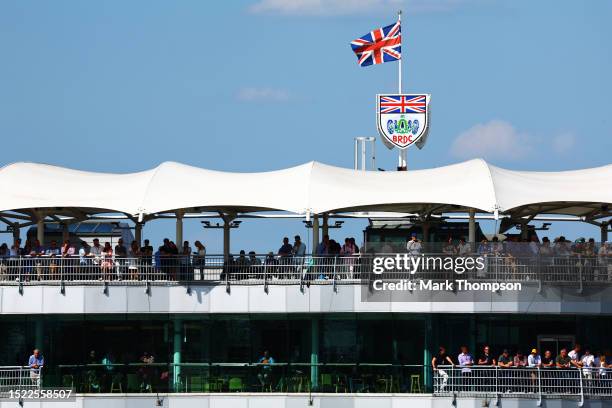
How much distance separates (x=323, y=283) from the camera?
6419cm

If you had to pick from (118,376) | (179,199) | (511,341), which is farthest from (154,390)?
(511,341)

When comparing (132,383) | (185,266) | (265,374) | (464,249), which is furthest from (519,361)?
(132,383)

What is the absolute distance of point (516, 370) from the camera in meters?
62.0

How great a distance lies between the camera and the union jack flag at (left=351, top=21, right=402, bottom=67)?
7494cm

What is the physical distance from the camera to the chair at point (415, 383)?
63.2m

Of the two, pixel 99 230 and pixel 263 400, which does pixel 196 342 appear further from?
pixel 99 230

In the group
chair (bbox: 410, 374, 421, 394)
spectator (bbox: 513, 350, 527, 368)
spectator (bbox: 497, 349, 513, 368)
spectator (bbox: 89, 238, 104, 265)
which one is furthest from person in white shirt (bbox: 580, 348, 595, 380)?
spectator (bbox: 89, 238, 104, 265)

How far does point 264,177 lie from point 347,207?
396cm

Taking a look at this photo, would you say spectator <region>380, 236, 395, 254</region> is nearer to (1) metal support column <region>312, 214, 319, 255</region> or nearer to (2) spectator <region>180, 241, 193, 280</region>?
(1) metal support column <region>312, 214, 319, 255</region>

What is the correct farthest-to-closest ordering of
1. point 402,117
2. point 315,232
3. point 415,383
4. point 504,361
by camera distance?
1. point 402,117
2. point 315,232
3. point 415,383
4. point 504,361

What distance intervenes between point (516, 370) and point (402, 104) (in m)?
14.9

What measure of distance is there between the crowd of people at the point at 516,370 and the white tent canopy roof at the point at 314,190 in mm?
5217

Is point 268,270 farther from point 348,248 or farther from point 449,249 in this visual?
point 449,249

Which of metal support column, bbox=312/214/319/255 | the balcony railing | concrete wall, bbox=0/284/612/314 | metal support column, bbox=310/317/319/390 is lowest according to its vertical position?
metal support column, bbox=310/317/319/390
